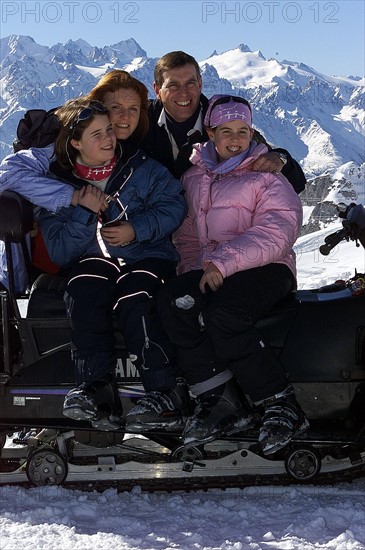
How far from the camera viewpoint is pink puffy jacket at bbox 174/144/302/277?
3750 mm

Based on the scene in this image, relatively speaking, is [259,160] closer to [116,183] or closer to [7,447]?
[116,183]

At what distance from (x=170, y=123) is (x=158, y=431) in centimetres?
208

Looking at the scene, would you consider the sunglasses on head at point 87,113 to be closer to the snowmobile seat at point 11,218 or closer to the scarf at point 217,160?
the snowmobile seat at point 11,218

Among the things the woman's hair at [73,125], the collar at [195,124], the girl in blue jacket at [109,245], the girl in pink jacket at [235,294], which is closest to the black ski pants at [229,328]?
the girl in pink jacket at [235,294]

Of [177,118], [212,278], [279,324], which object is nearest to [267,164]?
[212,278]

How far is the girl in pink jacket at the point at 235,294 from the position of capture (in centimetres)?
368

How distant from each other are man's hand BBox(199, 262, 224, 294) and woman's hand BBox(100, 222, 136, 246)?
0.46m

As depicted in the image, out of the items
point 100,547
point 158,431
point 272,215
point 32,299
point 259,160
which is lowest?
point 100,547

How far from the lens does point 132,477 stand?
405 cm

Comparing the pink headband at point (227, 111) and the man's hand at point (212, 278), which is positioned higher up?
the pink headband at point (227, 111)

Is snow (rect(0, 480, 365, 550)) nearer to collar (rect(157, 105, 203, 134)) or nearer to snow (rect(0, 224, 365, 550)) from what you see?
snow (rect(0, 224, 365, 550))

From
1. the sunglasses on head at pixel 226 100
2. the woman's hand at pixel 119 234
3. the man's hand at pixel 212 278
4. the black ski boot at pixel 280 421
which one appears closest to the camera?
the black ski boot at pixel 280 421

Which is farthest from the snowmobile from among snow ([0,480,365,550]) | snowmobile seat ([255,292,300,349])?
snow ([0,480,365,550])

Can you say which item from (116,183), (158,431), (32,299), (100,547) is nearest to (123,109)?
(116,183)
